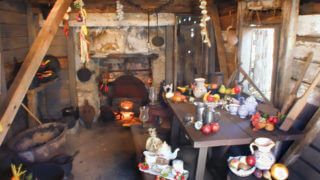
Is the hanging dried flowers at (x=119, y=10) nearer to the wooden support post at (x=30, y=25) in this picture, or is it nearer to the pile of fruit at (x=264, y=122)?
the wooden support post at (x=30, y=25)

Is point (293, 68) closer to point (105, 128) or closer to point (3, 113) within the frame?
point (3, 113)

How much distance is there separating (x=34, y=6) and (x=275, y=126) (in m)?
4.92

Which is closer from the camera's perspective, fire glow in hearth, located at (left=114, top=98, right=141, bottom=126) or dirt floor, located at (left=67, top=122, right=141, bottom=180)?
dirt floor, located at (left=67, top=122, right=141, bottom=180)

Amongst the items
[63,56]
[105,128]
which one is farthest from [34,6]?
[105,128]

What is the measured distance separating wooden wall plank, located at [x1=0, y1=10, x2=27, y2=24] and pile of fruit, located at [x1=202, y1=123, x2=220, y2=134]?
3786mm

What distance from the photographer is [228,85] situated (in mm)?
4082

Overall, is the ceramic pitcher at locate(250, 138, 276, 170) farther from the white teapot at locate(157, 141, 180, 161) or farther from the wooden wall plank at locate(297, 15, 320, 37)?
the wooden wall plank at locate(297, 15, 320, 37)

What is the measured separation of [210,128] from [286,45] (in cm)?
129

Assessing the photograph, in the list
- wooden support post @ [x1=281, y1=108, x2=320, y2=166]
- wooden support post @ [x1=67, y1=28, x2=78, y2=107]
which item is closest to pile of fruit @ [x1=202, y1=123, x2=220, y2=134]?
wooden support post @ [x1=281, y1=108, x2=320, y2=166]

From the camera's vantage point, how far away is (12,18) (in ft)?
15.5

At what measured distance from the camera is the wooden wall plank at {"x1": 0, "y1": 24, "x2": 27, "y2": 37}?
442 centimetres

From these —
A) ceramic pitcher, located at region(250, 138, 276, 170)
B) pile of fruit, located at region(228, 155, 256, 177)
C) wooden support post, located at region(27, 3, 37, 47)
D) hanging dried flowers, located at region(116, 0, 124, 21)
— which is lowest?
pile of fruit, located at region(228, 155, 256, 177)

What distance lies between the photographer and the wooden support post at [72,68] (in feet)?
18.5

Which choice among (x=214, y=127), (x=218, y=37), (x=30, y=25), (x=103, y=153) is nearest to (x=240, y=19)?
(x=218, y=37)
